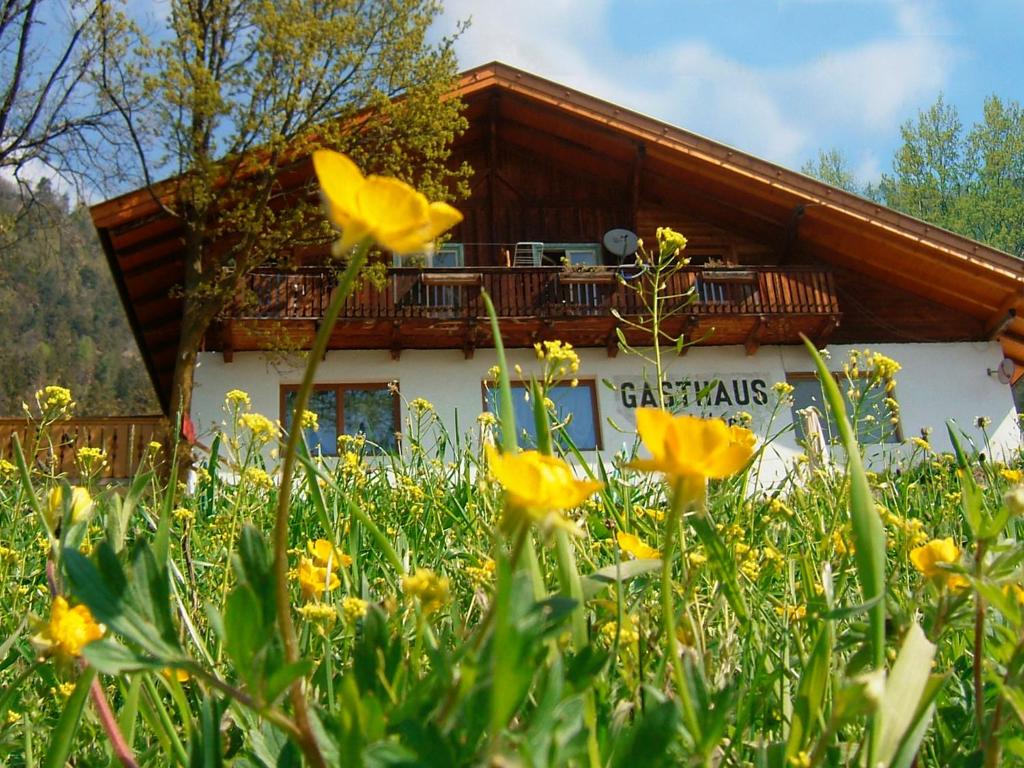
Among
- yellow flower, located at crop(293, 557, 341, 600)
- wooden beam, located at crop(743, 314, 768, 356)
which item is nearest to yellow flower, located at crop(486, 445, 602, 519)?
yellow flower, located at crop(293, 557, 341, 600)

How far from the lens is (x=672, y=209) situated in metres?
15.4

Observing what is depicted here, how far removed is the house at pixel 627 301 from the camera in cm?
1323

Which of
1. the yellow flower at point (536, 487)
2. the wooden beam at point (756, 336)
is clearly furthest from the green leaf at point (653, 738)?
the wooden beam at point (756, 336)

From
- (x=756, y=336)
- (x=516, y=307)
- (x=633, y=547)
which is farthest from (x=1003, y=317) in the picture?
(x=633, y=547)

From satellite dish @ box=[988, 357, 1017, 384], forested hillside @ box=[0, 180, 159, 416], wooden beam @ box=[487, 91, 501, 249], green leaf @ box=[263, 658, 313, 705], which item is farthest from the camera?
forested hillside @ box=[0, 180, 159, 416]

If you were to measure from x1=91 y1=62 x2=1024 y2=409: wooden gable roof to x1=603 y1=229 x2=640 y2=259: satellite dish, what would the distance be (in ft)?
2.28

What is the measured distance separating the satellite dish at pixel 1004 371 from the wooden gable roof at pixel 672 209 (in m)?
0.53

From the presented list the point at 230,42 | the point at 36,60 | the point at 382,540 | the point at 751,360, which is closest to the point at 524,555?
the point at 382,540

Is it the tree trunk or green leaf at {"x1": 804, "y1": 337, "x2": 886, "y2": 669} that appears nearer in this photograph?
green leaf at {"x1": 804, "y1": 337, "x2": 886, "y2": 669}

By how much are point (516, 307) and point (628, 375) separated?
198 cm

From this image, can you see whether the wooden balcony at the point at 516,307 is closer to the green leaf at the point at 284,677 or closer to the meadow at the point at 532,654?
the meadow at the point at 532,654

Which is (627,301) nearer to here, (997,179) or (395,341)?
(395,341)

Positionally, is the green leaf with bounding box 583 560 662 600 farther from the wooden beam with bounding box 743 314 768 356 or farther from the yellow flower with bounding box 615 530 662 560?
the wooden beam with bounding box 743 314 768 356

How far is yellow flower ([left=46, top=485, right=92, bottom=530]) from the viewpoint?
0.73 metres
